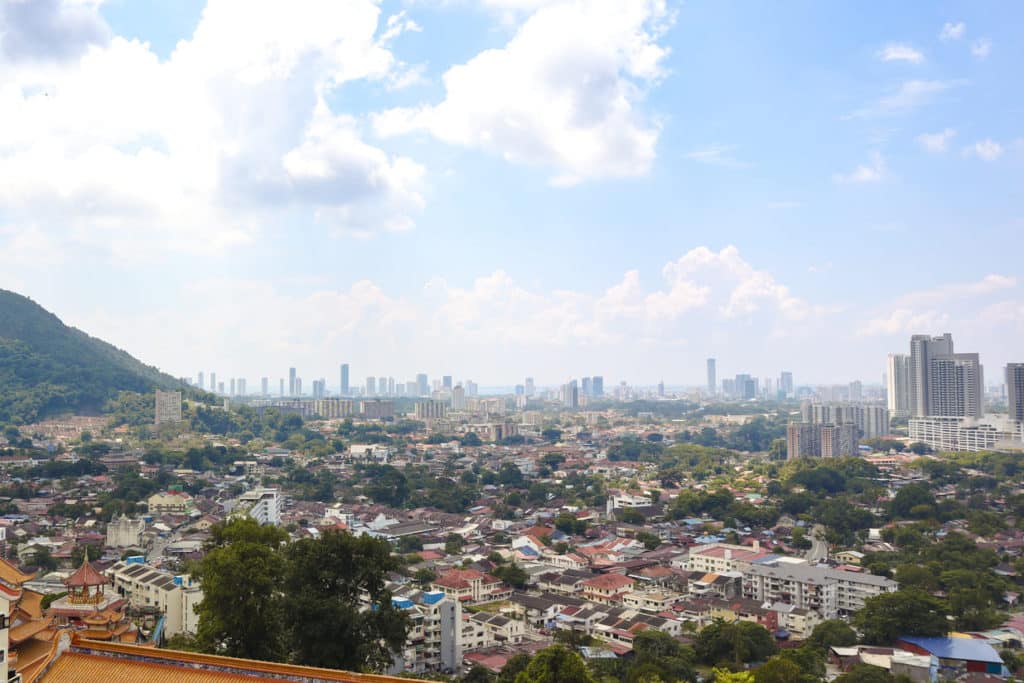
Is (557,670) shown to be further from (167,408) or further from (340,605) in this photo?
(167,408)

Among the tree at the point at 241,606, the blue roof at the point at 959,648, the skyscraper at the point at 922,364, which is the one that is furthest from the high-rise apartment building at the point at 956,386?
the tree at the point at 241,606

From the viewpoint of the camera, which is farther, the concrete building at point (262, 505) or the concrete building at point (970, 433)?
the concrete building at point (970, 433)

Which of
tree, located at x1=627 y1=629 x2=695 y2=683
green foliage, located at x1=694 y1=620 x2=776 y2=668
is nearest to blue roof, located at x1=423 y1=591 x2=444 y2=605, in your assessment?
tree, located at x1=627 y1=629 x2=695 y2=683

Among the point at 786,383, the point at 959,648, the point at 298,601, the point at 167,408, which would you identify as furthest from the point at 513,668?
the point at 786,383

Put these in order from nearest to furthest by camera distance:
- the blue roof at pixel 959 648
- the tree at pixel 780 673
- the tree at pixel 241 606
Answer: the tree at pixel 241 606
the tree at pixel 780 673
the blue roof at pixel 959 648

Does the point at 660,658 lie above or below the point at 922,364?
below

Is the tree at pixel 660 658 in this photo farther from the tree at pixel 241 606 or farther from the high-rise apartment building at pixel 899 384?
the high-rise apartment building at pixel 899 384

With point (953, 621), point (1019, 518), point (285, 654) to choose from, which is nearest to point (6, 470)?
point (285, 654)
